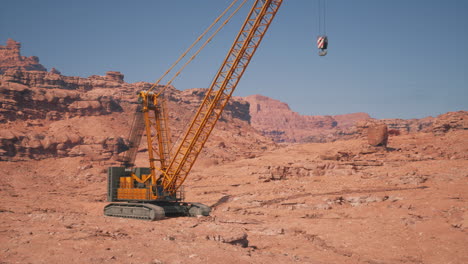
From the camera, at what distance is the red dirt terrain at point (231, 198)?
12484 millimetres

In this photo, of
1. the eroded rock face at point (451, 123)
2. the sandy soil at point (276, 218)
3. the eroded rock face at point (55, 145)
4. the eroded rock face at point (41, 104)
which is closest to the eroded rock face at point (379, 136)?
the sandy soil at point (276, 218)

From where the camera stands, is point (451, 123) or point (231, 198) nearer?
point (231, 198)

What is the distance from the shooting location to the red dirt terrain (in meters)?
12.5

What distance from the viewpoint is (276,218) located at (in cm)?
2298

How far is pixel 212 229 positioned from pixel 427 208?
507 inches

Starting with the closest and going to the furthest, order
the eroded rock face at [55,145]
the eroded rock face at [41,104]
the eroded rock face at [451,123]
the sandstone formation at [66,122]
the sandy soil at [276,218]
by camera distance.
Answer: the sandy soil at [276,218] < the eroded rock face at [55,145] < the sandstone formation at [66,122] < the eroded rock face at [451,123] < the eroded rock face at [41,104]

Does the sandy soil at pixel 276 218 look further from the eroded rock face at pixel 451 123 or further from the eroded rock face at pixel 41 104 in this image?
the eroded rock face at pixel 41 104

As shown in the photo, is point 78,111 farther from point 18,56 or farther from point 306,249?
point 18,56

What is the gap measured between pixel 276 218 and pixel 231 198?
7.17m

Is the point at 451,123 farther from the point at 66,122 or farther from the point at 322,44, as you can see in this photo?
the point at 66,122

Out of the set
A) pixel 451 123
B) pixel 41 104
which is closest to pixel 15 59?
pixel 41 104

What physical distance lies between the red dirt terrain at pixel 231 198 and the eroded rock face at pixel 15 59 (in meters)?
100

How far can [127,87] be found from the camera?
88.8 meters

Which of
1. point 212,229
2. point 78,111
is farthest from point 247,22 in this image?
point 78,111
